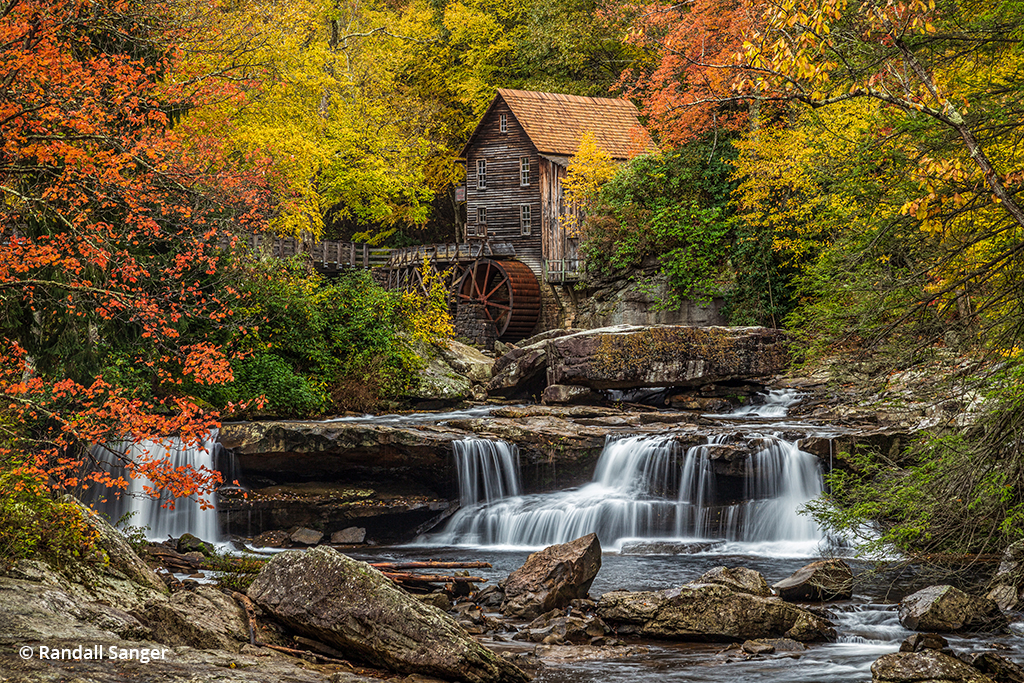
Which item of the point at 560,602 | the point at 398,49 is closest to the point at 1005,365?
the point at 560,602

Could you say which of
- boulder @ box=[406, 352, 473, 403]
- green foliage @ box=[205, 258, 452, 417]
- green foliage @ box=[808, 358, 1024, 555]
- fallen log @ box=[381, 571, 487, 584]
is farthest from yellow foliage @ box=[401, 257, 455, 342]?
green foliage @ box=[808, 358, 1024, 555]

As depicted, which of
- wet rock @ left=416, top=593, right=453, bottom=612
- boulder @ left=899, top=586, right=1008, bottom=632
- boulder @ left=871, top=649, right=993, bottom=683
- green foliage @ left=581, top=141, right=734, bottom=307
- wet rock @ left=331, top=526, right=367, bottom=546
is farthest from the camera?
green foliage @ left=581, top=141, right=734, bottom=307

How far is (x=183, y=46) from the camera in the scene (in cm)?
1070

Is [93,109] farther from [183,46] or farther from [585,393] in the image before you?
[585,393]

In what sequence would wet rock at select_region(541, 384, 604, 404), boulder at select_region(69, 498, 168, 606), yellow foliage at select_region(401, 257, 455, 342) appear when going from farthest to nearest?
1. yellow foliage at select_region(401, 257, 455, 342)
2. wet rock at select_region(541, 384, 604, 404)
3. boulder at select_region(69, 498, 168, 606)

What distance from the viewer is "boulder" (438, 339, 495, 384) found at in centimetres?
2345

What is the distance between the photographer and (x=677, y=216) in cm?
2652

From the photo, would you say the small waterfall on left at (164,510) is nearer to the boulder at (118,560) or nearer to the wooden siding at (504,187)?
the boulder at (118,560)

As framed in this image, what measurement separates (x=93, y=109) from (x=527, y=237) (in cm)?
2741

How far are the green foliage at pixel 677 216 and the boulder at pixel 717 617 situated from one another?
17964 millimetres

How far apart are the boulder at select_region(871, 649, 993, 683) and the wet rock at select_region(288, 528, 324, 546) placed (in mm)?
8308

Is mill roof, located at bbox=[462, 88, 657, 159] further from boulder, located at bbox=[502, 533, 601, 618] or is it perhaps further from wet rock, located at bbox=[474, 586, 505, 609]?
wet rock, located at bbox=[474, 586, 505, 609]

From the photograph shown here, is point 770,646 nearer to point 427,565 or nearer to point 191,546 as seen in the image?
point 427,565

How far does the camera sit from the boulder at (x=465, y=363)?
23453 mm
